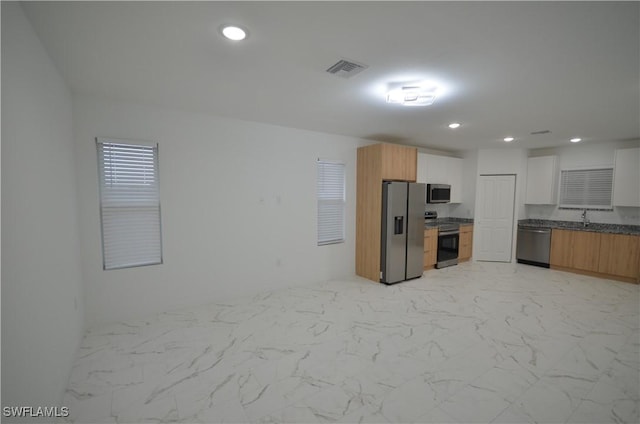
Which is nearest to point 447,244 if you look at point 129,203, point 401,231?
point 401,231

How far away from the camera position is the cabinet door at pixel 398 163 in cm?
460

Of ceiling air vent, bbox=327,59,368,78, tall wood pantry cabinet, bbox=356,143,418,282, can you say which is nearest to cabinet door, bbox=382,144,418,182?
tall wood pantry cabinet, bbox=356,143,418,282

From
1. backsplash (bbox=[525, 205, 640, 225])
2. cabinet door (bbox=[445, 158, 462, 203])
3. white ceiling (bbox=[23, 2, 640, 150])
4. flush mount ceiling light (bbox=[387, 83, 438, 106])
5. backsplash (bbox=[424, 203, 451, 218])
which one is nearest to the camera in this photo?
white ceiling (bbox=[23, 2, 640, 150])

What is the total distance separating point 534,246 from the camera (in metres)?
5.90

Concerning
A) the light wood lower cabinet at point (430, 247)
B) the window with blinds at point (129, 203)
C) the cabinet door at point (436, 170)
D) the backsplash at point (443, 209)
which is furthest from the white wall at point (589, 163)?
the window with blinds at point (129, 203)

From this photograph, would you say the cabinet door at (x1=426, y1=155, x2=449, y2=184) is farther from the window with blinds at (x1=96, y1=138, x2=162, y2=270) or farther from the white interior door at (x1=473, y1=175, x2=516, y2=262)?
the window with blinds at (x1=96, y1=138, x2=162, y2=270)

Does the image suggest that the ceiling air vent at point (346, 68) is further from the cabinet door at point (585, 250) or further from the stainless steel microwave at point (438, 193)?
the cabinet door at point (585, 250)

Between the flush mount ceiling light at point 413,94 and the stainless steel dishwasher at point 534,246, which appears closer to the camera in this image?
the flush mount ceiling light at point 413,94

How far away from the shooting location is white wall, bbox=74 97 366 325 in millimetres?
3074

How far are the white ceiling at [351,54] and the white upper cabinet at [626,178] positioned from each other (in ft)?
6.94

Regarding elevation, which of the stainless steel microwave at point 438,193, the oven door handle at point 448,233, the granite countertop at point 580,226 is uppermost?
the stainless steel microwave at point 438,193

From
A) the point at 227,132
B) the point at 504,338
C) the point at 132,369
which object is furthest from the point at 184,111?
the point at 504,338

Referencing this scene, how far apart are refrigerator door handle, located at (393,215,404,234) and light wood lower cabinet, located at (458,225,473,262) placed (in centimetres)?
224

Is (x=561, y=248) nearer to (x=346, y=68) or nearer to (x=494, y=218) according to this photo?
(x=494, y=218)
